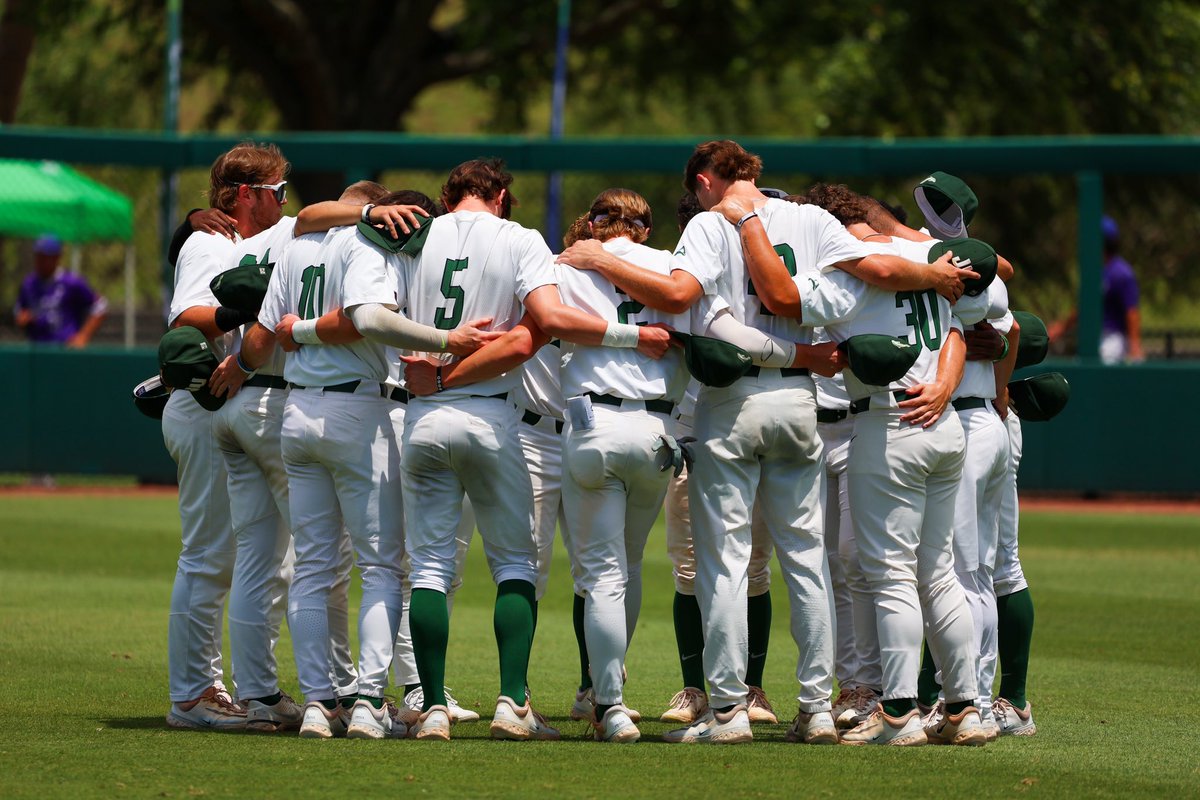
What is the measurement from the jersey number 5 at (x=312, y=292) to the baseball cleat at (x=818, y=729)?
238 centimetres

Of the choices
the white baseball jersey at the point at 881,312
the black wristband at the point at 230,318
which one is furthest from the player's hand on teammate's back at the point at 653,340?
the black wristband at the point at 230,318

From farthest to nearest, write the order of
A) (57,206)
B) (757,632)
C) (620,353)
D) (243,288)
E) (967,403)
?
(57,206), (757,632), (967,403), (243,288), (620,353)

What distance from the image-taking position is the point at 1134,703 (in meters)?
6.87

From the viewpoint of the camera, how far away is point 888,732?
5906mm

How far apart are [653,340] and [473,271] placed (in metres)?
0.72

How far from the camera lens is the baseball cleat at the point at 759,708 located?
649cm

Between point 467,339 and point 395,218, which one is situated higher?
point 395,218

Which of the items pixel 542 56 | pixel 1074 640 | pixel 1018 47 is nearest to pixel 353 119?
pixel 542 56

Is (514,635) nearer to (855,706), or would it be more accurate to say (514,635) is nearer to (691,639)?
(691,639)

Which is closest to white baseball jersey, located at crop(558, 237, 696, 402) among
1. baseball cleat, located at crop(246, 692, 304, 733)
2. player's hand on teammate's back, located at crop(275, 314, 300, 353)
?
player's hand on teammate's back, located at crop(275, 314, 300, 353)

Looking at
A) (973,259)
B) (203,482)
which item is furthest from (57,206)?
(973,259)

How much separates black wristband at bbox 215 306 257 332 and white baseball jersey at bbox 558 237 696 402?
1.26 meters

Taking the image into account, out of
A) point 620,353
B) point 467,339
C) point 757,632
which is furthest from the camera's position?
point 757,632

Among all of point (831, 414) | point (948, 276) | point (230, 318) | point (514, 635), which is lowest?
point (514, 635)
